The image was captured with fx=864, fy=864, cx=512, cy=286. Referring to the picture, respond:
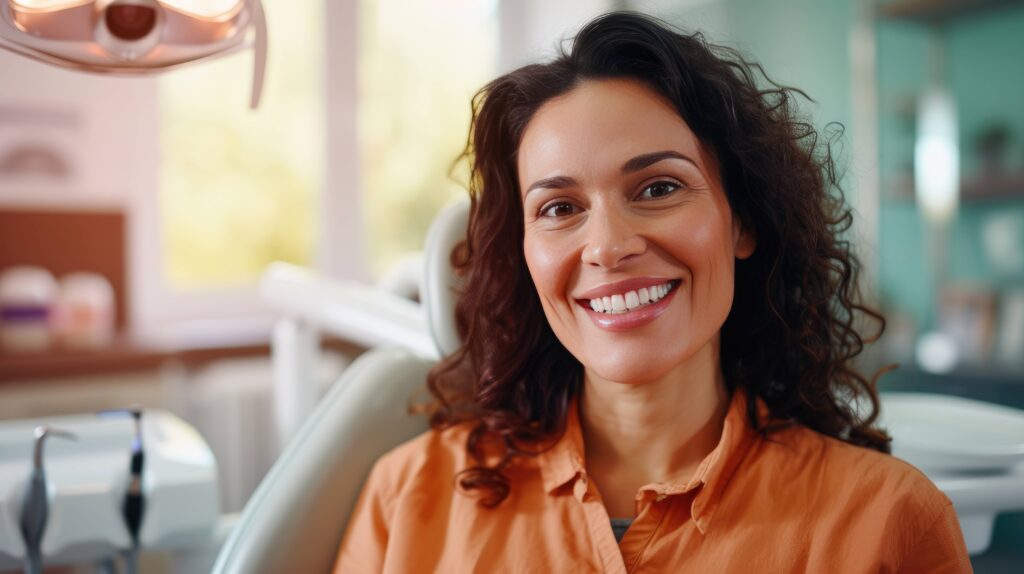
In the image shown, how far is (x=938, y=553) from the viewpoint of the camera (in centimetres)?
90

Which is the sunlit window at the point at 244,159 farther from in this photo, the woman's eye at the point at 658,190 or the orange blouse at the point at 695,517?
the woman's eye at the point at 658,190

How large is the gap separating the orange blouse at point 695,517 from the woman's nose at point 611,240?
250 mm

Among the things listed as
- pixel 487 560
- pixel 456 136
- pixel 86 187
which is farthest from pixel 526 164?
pixel 456 136

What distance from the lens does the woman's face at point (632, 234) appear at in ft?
3.19

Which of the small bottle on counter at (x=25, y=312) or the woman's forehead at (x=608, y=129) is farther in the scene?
the small bottle on counter at (x=25, y=312)

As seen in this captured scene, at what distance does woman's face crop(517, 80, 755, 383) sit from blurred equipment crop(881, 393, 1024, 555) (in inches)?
13.6

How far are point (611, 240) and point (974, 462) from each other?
54cm

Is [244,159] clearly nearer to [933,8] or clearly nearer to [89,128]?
[89,128]

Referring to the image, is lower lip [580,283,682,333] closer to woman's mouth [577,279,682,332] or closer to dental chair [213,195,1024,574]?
woman's mouth [577,279,682,332]

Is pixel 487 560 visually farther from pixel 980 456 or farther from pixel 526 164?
pixel 980 456

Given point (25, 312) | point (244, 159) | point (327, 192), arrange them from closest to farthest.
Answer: point (25, 312), point (244, 159), point (327, 192)

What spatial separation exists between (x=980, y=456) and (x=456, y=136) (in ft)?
9.34

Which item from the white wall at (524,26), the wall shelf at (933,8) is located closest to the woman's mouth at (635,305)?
the wall shelf at (933,8)

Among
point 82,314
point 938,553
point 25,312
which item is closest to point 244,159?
point 82,314
